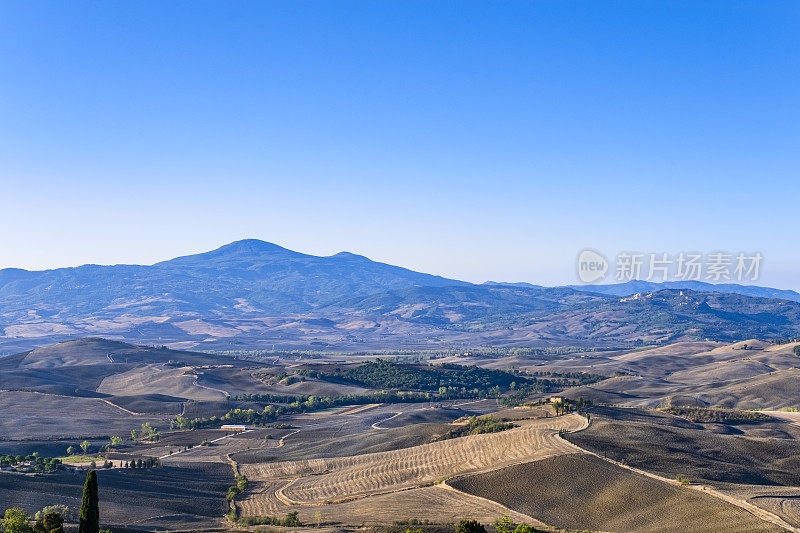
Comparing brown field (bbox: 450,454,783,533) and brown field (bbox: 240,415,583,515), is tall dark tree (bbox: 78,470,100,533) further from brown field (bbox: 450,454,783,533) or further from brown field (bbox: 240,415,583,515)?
brown field (bbox: 450,454,783,533)

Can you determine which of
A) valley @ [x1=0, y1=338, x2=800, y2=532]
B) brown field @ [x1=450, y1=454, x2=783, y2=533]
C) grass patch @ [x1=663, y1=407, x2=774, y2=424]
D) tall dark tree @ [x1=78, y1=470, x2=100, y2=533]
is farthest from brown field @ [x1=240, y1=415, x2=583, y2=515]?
grass patch @ [x1=663, y1=407, x2=774, y2=424]

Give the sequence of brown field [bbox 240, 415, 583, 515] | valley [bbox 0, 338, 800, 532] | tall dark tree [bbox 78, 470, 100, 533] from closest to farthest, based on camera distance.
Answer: tall dark tree [bbox 78, 470, 100, 533] < valley [bbox 0, 338, 800, 532] < brown field [bbox 240, 415, 583, 515]

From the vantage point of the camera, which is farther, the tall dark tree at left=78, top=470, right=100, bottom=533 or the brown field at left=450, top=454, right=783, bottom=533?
the brown field at left=450, top=454, right=783, bottom=533

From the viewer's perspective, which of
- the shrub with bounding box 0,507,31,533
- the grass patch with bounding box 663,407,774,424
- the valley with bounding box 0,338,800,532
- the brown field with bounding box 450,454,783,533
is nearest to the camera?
the shrub with bounding box 0,507,31,533

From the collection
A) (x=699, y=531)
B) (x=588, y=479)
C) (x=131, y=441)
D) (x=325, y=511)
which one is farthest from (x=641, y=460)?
(x=131, y=441)

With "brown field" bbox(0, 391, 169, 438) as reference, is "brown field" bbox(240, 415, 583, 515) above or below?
above

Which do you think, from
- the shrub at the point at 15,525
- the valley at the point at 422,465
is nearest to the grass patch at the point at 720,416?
the valley at the point at 422,465

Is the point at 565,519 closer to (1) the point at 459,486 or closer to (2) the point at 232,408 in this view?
(1) the point at 459,486
